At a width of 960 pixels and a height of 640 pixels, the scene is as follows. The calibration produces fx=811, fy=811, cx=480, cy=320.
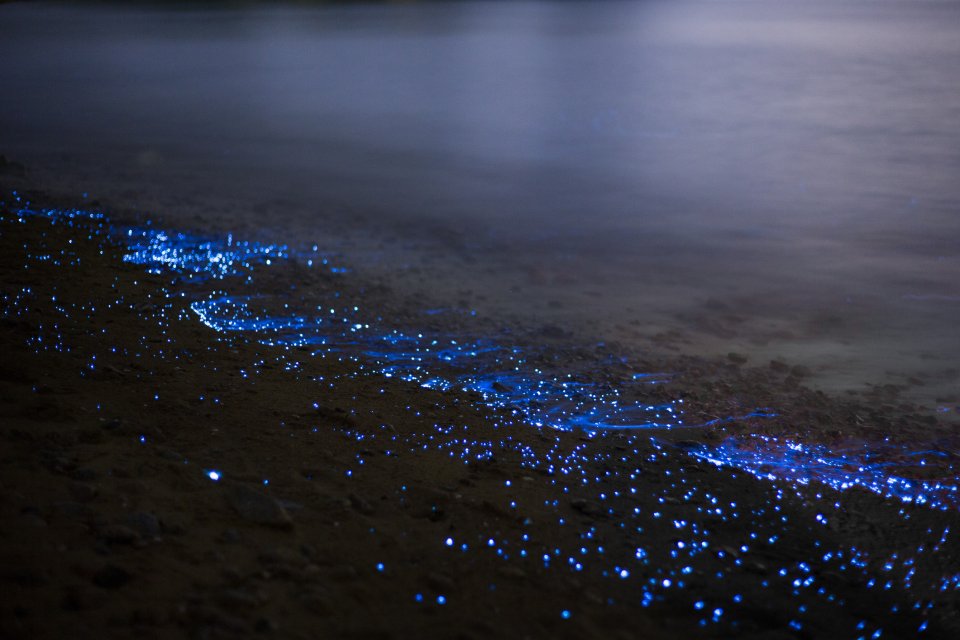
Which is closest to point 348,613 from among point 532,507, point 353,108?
point 532,507

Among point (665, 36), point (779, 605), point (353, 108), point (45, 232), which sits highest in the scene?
point (665, 36)

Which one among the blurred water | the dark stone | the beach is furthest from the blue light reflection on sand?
the dark stone

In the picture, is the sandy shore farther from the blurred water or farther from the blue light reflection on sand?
the blurred water

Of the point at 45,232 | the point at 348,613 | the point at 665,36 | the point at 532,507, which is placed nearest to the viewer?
the point at 348,613

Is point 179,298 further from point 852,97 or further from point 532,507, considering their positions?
point 852,97

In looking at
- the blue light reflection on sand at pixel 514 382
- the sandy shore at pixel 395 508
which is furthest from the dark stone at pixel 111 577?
the blue light reflection on sand at pixel 514 382

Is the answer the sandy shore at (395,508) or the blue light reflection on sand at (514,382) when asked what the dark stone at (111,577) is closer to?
the sandy shore at (395,508)

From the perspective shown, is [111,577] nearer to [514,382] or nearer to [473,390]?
[473,390]
